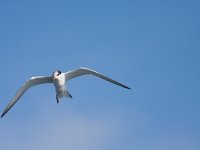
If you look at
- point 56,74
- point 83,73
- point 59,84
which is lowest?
point 59,84

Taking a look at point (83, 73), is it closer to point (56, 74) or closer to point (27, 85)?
point (56, 74)

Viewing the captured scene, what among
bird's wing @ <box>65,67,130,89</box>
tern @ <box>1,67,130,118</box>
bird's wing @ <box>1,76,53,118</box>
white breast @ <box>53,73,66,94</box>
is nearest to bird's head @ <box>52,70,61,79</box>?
tern @ <box>1,67,130,118</box>

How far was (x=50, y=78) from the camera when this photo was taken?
1005 inches

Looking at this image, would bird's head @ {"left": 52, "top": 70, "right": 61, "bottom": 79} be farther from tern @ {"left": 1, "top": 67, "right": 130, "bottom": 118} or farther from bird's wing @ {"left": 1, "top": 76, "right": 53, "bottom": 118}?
bird's wing @ {"left": 1, "top": 76, "right": 53, "bottom": 118}

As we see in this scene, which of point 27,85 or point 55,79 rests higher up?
point 27,85

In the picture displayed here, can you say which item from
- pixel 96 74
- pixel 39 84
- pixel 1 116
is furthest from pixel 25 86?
pixel 96 74

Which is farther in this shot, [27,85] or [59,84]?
[27,85]

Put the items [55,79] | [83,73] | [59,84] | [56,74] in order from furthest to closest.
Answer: [83,73], [56,74], [55,79], [59,84]

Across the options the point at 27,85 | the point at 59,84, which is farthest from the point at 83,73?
the point at 27,85

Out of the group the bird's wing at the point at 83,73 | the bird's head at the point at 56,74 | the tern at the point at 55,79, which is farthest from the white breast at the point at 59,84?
the bird's wing at the point at 83,73

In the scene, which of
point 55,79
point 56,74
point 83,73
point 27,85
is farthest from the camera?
point 27,85

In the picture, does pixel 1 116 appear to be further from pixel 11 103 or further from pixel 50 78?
pixel 50 78

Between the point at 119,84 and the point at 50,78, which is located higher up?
the point at 50,78

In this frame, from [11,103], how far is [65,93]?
4063 mm
